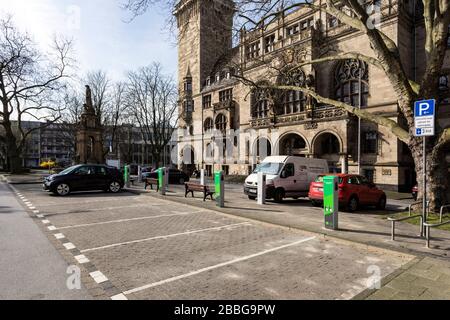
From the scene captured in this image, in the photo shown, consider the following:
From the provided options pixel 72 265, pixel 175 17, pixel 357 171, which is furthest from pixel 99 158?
pixel 72 265

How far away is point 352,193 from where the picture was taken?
1174 centimetres

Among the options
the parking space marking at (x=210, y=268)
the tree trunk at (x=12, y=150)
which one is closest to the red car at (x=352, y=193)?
the parking space marking at (x=210, y=268)

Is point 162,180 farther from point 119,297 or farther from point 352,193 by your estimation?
point 119,297

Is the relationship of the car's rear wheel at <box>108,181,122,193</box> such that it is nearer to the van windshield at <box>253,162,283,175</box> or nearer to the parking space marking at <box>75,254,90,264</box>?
the van windshield at <box>253,162,283,175</box>

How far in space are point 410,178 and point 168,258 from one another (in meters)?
24.0

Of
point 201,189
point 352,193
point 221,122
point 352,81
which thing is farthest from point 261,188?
point 221,122

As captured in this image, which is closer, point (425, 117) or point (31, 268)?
point (31, 268)

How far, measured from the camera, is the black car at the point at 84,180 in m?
14.8

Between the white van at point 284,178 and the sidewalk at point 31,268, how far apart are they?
9.42 meters

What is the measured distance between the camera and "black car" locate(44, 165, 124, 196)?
14750 mm

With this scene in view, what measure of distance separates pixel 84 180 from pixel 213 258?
505 inches

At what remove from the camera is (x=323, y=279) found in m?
4.38

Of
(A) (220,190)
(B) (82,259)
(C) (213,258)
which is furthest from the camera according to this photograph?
(A) (220,190)

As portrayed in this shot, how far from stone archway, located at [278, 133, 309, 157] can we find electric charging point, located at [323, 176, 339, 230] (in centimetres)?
2134
